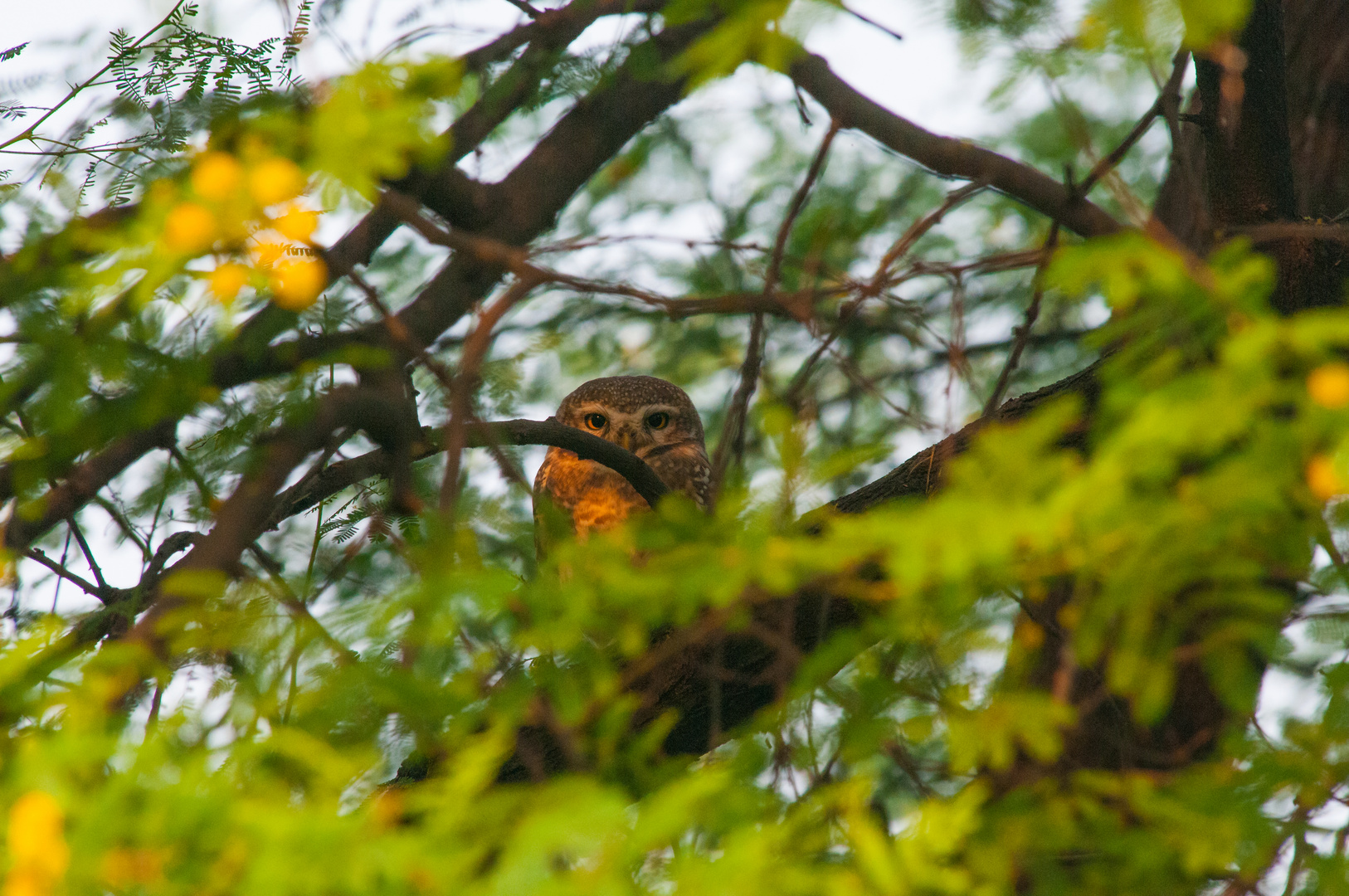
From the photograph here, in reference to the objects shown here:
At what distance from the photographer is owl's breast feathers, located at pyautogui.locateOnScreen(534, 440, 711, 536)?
4.51 m

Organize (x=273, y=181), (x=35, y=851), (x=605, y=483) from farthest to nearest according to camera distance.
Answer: (x=605, y=483), (x=273, y=181), (x=35, y=851)

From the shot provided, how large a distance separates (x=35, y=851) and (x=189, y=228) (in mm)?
738

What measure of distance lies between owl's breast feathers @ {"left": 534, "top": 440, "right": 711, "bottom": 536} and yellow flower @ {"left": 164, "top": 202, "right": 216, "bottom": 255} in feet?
9.23

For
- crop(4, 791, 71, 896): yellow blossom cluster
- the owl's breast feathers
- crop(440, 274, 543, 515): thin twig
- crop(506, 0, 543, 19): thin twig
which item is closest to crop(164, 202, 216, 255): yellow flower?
crop(440, 274, 543, 515): thin twig

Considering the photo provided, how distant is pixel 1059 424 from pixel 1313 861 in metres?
0.89

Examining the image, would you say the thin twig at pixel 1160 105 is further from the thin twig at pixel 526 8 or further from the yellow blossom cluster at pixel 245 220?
Result: the yellow blossom cluster at pixel 245 220

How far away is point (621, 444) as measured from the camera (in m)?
4.85

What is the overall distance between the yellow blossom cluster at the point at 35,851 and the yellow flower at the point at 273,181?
739 millimetres

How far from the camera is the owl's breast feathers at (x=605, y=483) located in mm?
4512

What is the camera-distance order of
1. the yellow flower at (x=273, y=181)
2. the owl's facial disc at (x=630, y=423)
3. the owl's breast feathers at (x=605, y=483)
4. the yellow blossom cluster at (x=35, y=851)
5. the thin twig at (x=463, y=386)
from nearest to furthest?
1. the yellow blossom cluster at (x=35, y=851)
2. the yellow flower at (x=273, y=181)
3. the thin twig at (x=463, y=386)
4. the owl's breast feathers at (x=605, y=483)
5. the owl's facial disc at (x=630, y=423)

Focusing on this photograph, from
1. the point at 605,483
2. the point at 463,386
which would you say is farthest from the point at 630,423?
the point at 463,386

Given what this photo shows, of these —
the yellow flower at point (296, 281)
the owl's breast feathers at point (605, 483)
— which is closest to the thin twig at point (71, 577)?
the yellow flower at point (296, 281)

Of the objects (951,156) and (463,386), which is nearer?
(463,386)

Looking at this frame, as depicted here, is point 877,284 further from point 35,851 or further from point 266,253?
point 35,851
